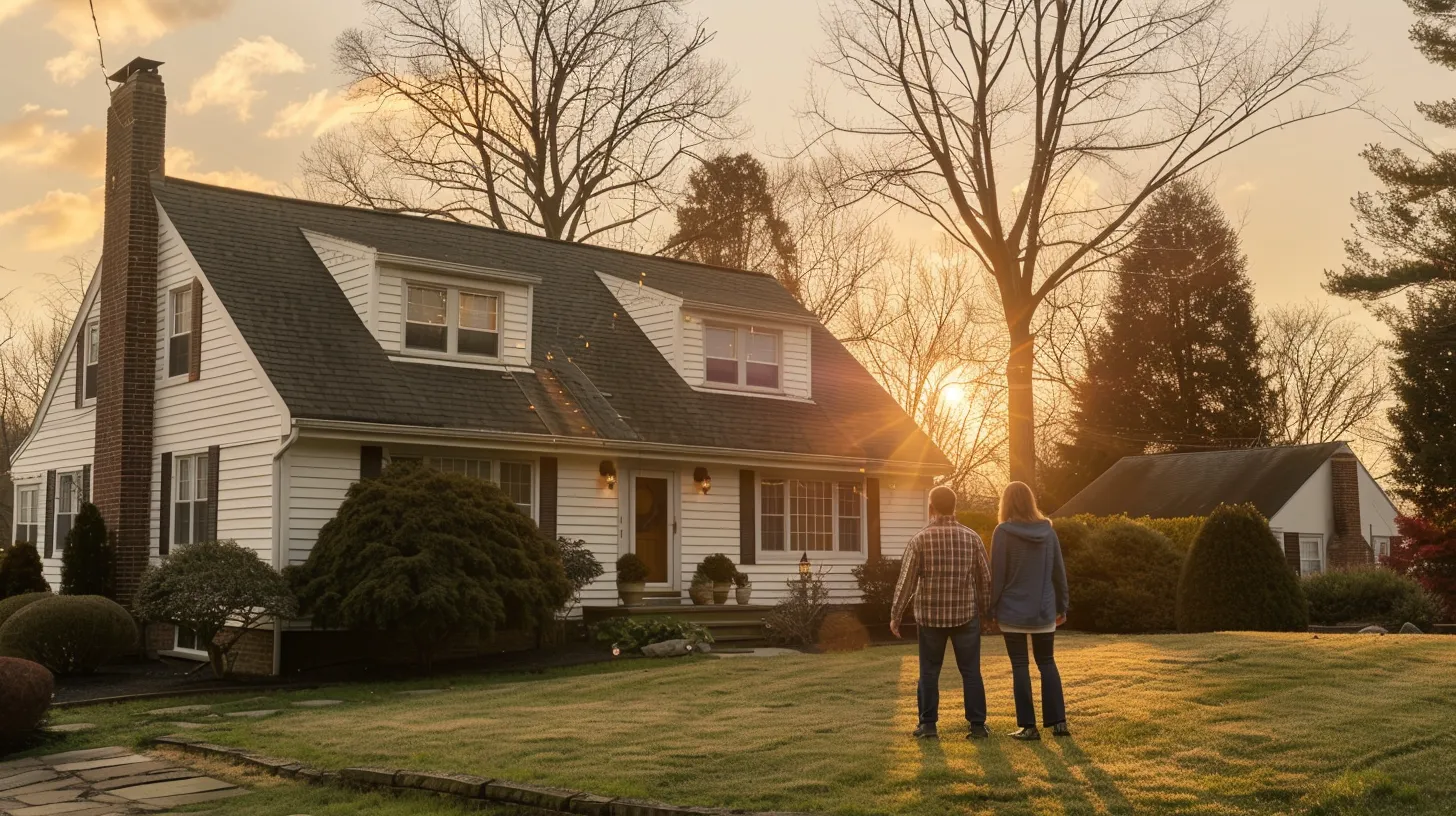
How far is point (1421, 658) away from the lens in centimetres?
1207

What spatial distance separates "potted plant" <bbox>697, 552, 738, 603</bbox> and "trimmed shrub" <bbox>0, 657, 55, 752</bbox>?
1080cm

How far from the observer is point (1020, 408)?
26.0 metres

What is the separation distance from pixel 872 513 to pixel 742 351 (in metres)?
3.73

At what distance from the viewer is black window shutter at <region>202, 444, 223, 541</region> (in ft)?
59.7

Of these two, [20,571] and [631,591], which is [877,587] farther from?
[20,571]

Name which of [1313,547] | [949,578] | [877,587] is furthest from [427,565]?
[1313,547]

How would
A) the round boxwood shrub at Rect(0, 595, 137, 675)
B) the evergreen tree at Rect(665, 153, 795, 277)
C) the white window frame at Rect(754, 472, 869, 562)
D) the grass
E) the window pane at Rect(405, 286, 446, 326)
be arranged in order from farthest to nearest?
the evergreen tree at Rect(665, 153, 795, 277)
the white window frame at Rect(754, 472, 869, 562)
the window pane at Rect(405, 286, 446, 326)
the round boxwood shrub at Rect(0, 595, 137, 675)
the grass

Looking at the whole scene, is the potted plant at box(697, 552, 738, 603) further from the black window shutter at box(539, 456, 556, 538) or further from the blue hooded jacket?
the blue hooded jacket

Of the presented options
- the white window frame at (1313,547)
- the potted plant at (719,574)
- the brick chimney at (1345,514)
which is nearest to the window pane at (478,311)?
the potted plant at (719,574)

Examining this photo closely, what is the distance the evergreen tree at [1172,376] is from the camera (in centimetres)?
4506

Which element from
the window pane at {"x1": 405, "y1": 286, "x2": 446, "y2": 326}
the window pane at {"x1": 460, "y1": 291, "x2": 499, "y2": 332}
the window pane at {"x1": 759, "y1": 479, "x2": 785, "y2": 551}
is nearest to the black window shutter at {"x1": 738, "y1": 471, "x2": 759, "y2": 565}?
the window pane at {"x1": 759, "y1": 479, "x2": 785, "y2": 551}

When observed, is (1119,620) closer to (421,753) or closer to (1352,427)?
(421,753)

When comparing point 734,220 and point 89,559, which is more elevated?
point 734,220

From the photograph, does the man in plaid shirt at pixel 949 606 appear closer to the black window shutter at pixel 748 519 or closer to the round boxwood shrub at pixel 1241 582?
the round boxwood shrub at pixel 1241 582
